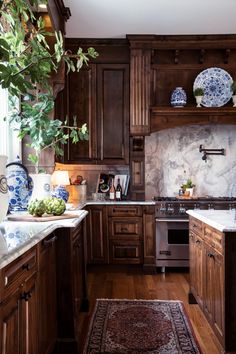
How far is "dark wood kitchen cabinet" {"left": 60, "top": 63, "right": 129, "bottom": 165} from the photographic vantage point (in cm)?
497

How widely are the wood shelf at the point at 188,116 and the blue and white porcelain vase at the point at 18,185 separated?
7.85 feet

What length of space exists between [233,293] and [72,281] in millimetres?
1050

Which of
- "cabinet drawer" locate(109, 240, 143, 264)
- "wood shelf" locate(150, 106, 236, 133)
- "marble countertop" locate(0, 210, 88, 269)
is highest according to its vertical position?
"wood shelf" locate(150, 106, 236, 133)

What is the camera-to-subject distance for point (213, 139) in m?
5.23

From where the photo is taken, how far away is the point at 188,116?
15.9 feet

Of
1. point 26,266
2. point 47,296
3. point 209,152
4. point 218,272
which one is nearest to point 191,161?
point 209,152

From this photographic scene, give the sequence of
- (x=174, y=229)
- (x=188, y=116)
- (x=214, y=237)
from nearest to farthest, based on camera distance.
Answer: (x=214, y=237) → (x=174, y=229) → (x=188, y=116)

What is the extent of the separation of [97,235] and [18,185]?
6.95ft

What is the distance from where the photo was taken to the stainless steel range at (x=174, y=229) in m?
4.62

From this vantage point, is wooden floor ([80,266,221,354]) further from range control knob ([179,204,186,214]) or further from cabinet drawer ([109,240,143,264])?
range control knob ([179,204,186,214])

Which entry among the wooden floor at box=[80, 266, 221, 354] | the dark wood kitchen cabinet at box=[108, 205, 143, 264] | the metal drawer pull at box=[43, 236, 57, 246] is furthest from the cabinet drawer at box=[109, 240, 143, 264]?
the metal drawer pull at box=[43, 236, 57, 246]

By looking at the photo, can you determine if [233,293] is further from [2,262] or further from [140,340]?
[2,262]

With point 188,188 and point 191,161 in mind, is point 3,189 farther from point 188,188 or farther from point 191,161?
point 191,161

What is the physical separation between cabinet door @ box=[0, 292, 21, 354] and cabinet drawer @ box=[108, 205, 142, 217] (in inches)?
122
